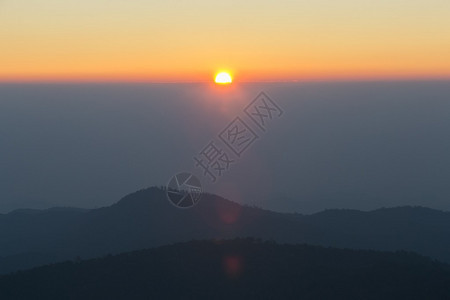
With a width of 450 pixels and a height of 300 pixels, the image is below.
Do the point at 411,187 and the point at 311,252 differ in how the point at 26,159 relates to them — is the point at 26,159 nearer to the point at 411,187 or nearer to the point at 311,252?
the point at 411,187

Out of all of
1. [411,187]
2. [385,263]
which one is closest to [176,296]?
[385,263]
